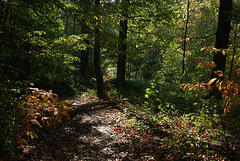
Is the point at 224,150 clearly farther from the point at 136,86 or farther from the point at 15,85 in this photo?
the point at 136,86

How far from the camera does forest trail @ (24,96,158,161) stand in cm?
382

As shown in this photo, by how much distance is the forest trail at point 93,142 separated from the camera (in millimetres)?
3822

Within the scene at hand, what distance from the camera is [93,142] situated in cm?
462

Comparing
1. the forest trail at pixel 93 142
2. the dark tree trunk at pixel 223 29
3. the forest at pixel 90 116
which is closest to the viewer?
the forest at pixel 90 116

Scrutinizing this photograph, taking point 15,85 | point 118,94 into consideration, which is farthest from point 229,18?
point 15,85

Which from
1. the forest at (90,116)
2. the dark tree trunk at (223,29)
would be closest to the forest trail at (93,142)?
the forest at (90,116)

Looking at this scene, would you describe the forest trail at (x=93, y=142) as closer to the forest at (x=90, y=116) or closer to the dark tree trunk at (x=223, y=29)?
the forest at (x=90, y=116)

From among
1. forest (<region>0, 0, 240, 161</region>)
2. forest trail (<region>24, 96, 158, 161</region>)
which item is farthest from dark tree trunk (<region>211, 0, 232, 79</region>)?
forest trail (<region>24, 96, 158, 161</region>)

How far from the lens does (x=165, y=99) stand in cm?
750

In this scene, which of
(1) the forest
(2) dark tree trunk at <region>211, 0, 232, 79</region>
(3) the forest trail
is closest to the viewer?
(1) the forest

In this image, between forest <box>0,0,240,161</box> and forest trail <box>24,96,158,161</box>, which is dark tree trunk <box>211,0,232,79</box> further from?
forest trail <box>24,96,158,161</box>

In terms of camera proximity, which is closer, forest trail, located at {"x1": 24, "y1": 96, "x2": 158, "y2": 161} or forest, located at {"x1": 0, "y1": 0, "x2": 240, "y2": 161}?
forest, located at {"x1": 0, "y1": 0, "x2": 240, "y2": 161}

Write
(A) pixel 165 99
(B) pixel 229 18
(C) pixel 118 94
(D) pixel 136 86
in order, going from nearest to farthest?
(B) pixel 229 18, (A) pixel 165 99, (C) pixel 118 94, (D) pixel 136 86

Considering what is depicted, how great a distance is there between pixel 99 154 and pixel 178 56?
34.0 feet
